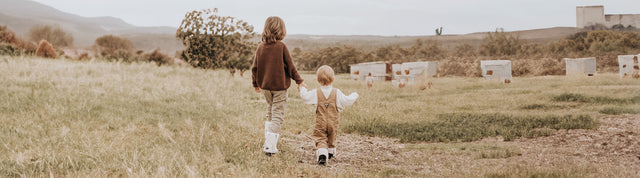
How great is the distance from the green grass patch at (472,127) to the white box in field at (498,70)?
6784 millimetres

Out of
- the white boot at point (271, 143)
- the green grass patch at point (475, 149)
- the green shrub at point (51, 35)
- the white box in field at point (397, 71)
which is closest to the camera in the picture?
the white boot at point (271, 143)

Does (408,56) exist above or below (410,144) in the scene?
above

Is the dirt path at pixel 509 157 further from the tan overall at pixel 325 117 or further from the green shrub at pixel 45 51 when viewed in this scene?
the green shrub at pixel 45 51

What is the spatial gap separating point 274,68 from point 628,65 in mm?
11290

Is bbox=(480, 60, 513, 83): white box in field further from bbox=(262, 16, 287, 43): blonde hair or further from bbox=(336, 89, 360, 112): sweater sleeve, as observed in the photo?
bbox=(262, 16, 287, 43): blonde hair

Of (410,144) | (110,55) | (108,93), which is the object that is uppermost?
(110,55)

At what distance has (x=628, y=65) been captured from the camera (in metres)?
11.4

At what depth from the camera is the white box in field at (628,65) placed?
11188 millimetres

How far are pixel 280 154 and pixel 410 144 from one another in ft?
6.34

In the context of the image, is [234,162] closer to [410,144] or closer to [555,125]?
[410,144]

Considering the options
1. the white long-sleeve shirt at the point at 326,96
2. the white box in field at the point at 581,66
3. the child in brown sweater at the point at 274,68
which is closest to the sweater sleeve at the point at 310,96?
the white long-sleeve shirt at the point at 326,96

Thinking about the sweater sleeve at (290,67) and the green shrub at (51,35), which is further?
the green shrub at (51,35)

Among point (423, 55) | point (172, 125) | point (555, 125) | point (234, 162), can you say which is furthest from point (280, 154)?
point (423, 55)

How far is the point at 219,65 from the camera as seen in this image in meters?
16.0
